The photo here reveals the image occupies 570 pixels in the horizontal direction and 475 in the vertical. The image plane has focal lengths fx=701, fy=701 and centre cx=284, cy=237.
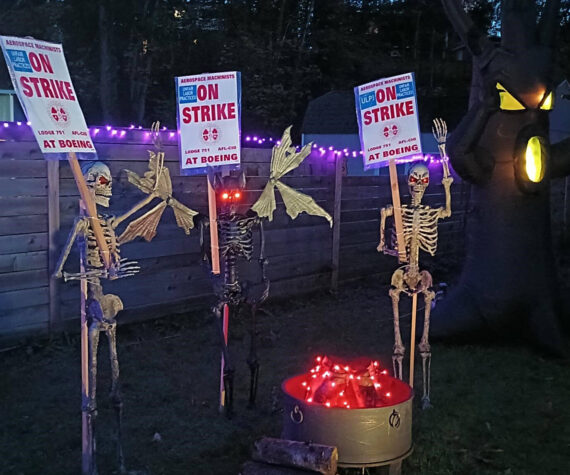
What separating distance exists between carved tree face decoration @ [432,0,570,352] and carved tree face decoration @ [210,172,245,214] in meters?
2.76

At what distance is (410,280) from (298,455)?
197 cm

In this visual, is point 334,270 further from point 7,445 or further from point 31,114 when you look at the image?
point 31,114

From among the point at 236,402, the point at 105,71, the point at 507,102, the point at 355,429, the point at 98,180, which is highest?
the point at 105,71

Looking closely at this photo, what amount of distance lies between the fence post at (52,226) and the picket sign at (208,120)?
2166 millimetres

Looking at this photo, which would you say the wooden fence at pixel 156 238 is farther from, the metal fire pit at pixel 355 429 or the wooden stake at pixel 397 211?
the metal fire pit at pixel 355 429

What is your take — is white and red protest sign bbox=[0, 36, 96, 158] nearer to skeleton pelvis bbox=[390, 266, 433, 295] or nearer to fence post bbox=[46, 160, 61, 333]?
skeleton pelvis bbox=[390, 266, 433, 295]

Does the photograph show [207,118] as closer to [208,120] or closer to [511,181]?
[208,120]

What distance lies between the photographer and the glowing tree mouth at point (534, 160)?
23.0ft

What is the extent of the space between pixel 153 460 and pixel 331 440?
1.24m

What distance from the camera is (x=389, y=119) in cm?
517

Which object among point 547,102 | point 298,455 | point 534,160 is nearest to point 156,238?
point 534,160

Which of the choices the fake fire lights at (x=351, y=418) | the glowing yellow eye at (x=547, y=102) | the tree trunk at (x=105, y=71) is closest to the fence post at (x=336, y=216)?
the glowing yellow eye at (x=547, y=102)

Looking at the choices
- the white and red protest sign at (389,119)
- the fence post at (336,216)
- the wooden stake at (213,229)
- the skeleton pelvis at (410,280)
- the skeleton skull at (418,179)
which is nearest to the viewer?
the wooden stake at (213,229)

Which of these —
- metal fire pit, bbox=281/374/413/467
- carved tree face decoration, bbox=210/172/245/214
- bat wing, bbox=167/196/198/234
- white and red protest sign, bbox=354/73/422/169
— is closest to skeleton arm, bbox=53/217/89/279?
bat wing, bbox=167/196/198/234
